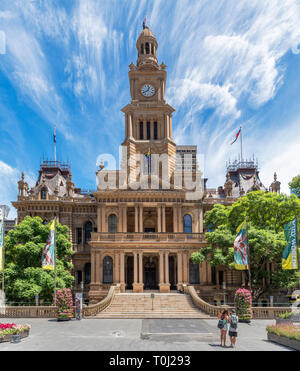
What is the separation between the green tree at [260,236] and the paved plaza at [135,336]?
334 inches

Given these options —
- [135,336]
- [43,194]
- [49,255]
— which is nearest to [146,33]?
[43,194]

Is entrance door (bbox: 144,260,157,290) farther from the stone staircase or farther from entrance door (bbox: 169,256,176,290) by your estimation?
the stone staircase

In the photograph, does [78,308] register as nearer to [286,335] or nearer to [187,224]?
[286,335]

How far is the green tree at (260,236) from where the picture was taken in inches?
1393

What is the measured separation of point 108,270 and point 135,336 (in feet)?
77.5

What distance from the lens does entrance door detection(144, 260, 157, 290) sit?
4859 centimetres

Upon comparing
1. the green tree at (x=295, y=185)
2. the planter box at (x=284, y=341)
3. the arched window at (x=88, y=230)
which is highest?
the green tree at (x=295, y=185)


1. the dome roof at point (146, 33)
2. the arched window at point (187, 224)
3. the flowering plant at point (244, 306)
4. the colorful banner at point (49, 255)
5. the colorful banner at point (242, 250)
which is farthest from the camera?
the dome roof at point (146, 33)

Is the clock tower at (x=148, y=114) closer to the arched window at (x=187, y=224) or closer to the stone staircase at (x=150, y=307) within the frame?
the arched window at (x=187, y=224)

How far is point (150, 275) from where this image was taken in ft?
161

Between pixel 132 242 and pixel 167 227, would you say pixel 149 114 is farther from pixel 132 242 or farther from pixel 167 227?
pixel 132 242

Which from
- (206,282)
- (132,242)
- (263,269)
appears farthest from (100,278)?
(263,269)

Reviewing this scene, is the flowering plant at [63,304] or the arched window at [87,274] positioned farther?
the arched window at [87,274]

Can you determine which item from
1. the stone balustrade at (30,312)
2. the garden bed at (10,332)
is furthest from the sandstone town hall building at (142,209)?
the garden bed at (10,332)
